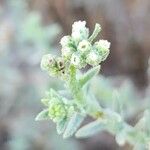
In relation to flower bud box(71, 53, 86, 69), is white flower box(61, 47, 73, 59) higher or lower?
higher

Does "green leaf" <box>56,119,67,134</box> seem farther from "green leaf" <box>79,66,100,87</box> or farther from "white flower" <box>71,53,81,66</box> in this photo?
"white flower" <box>71,53,81,66</box>

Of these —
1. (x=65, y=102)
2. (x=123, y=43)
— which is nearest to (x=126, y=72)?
(x=123, y=43)

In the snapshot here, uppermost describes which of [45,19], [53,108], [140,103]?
[45,19]

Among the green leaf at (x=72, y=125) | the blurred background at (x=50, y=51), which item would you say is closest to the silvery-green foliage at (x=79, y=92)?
the green leaf at (x=72, y=125)

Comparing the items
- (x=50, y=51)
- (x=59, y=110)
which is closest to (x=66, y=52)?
(x=59, y=110)

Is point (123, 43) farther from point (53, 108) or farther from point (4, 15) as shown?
point (53, 108)

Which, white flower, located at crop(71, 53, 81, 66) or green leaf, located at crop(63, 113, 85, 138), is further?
green leaf, located at crop(63, 113, 85, 138)

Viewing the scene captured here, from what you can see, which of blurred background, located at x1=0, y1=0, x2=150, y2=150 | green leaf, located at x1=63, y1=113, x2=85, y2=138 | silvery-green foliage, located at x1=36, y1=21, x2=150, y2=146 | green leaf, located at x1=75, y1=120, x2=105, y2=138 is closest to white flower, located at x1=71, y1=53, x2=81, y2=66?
silvery-green foliage, located at x1=36, y1=21, x2=150, y2=146

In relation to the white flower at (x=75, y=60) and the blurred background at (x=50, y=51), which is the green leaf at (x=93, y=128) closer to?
the white flower at (x=75, y=60)
